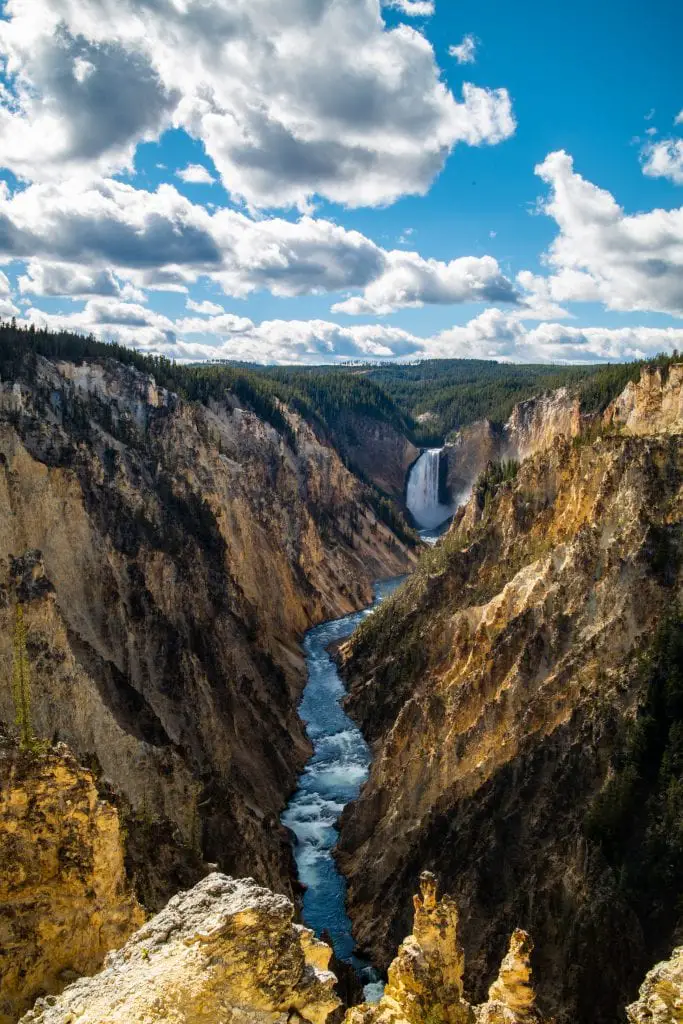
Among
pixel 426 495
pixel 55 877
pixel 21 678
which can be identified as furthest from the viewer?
pixel 426 495

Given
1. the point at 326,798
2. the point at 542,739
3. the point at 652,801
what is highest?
the point at 652,801

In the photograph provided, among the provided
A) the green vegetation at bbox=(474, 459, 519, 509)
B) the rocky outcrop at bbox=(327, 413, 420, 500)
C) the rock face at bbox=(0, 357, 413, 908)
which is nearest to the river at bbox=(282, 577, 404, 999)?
the rock face at bbox=(0, 357, 413, 908)

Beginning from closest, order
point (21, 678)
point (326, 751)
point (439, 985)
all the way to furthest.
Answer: point (439, 985)
point (21, 678)
point (326, 751)

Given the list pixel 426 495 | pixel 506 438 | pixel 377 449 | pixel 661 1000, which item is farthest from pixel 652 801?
pixel 377 449

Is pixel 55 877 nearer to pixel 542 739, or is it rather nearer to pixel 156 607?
pixel 542 739

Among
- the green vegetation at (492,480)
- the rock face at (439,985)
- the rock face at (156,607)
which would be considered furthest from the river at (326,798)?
the green vegetation at (492,480)

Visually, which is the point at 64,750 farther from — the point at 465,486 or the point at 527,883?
the point at 465,486

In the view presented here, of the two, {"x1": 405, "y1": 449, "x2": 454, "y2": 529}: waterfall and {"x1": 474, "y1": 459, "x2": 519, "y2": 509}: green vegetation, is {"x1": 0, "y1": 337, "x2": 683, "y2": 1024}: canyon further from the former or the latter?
{"x1": 405, "y1": 449, "x2": 454, "y2": 529}: waterfall
